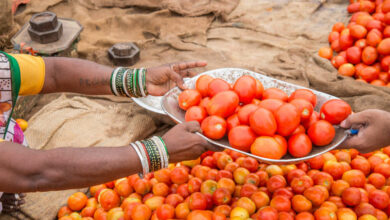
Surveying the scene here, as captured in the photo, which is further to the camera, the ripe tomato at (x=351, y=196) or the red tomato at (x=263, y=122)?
the ripe tomato at (x=351, y=196)

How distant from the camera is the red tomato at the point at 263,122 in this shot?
1791 mm

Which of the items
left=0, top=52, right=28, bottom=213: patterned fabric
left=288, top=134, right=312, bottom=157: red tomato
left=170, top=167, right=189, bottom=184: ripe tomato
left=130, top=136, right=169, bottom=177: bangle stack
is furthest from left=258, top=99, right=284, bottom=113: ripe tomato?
left=0, top=52, right=28, bottom=213: patterned fabric

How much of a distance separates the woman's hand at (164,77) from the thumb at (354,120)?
1.04m

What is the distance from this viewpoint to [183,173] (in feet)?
8.14

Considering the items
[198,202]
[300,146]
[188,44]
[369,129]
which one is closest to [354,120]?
[369,129]

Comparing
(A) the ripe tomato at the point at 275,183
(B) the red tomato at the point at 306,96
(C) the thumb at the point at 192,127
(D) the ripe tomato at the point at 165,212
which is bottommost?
(D) the ripe tomato at the point at 165,212

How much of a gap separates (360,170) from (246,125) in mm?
1146

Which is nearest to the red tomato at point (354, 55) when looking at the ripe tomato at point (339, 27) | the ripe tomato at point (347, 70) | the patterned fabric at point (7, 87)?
the ripe tomato at point (347, 70)

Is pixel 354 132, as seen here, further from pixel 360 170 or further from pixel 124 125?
pixel 124 125

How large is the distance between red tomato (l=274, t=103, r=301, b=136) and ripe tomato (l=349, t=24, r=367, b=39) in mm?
2809

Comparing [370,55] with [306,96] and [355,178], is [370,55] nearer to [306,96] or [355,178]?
[355,178]

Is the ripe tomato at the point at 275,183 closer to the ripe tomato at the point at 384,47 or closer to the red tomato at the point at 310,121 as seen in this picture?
the red tomato at the point at 310,121

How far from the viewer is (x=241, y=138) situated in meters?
1.81

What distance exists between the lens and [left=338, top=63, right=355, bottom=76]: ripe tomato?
385 cm
